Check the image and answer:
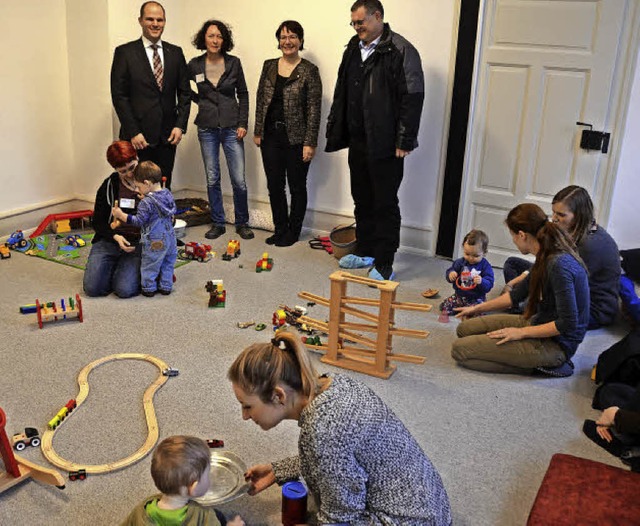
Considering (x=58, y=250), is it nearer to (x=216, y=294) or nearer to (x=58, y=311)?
(x=58, y=311)

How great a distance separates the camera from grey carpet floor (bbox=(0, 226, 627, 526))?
8.24 feet

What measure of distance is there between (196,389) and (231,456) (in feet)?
2.21

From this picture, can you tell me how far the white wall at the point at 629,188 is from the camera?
4.35 meters

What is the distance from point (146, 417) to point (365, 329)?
113 cm

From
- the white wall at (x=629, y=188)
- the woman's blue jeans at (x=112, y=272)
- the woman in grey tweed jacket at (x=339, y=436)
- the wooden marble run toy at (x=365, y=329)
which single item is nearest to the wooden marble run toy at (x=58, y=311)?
the woman's blue jeans at (x=112, y=272)

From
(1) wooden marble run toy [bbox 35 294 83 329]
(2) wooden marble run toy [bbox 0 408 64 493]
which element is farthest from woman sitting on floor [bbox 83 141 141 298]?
(2) wooden marble run toy [bbox 0 408 64 493]

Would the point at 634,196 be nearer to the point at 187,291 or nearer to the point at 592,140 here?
the point at 592,140

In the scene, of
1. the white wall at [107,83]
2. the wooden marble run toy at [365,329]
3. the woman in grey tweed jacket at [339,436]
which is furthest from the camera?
the white wall at [107,83]

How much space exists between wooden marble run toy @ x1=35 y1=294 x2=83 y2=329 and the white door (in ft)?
8.95

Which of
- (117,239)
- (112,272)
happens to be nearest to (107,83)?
(117,239)

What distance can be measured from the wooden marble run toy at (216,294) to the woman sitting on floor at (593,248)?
1749 mm

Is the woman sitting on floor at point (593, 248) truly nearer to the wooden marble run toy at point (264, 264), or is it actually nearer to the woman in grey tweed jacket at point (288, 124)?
the wooden marble run toy at point (264, 264)

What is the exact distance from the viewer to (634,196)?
450cm

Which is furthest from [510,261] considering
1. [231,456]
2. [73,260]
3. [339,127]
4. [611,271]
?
[73,260]
